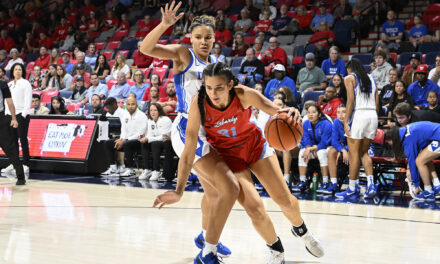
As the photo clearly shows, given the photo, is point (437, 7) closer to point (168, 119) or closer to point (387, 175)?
point (387, 175)

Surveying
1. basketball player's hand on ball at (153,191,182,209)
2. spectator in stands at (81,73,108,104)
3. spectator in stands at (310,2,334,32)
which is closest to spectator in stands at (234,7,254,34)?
spectator in stands at (310,2,334,32)

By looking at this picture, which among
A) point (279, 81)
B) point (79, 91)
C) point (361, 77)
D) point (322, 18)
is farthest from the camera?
point (79, 91)

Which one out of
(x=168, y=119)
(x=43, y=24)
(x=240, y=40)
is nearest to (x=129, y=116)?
(x=168, y=119)

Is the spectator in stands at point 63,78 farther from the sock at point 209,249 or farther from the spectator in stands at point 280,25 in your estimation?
the sock at point 209,249

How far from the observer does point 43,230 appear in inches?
193

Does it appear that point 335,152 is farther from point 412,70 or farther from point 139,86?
point 139,86

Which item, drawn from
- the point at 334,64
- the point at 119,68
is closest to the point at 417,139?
the point at 334,64

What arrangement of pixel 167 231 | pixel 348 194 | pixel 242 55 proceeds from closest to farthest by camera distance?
pixel 167 231
pixel 348 194
pixel 242 55

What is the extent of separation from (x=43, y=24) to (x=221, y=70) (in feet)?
53.2

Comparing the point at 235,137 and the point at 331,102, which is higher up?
the point at 235,137

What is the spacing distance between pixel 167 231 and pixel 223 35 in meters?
8.63

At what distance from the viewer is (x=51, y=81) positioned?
13273mm

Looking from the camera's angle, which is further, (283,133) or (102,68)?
(102,68)

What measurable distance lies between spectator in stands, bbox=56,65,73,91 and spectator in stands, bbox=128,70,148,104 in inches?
90.2
